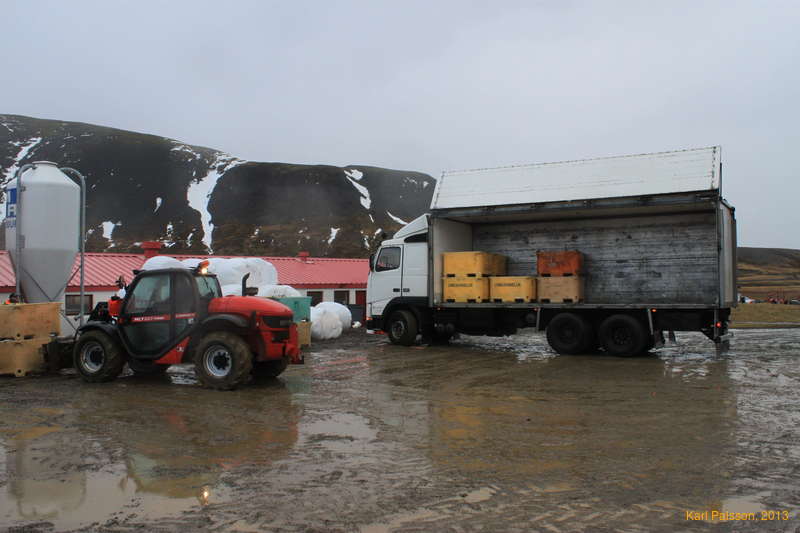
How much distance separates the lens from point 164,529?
4352mm

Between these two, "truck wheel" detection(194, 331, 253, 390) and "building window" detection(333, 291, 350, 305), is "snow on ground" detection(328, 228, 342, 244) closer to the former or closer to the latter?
"building window" detection(333, 291, 350, 305)

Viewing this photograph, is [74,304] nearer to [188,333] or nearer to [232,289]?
[232,289]

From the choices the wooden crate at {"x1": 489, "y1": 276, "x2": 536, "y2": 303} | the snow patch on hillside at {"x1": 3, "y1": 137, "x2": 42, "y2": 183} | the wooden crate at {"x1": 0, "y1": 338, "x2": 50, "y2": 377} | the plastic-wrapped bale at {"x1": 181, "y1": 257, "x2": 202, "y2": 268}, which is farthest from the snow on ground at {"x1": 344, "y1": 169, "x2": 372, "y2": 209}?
the wooden crate at {"x1": 0, "y1": 338, "x2": 50, "y2": 377}

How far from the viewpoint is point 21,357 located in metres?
11.0

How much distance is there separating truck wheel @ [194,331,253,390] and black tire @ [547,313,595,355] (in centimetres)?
772

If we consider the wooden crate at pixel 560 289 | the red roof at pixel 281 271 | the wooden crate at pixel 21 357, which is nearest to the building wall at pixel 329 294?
the red roof at pixel 281 271

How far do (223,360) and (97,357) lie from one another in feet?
7.49

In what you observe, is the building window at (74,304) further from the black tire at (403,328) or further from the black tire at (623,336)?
the black tire at (623,336)

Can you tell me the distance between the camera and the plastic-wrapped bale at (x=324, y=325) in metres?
18.1

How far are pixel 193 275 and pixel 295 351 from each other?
192 centimetres

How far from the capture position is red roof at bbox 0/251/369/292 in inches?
739

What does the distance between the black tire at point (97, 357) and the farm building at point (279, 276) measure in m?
7.13

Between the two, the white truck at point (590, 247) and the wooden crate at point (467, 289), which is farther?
the wooden crate at point (467, 289)

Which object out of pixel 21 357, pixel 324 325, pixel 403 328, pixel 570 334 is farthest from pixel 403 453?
pixel 324 325
